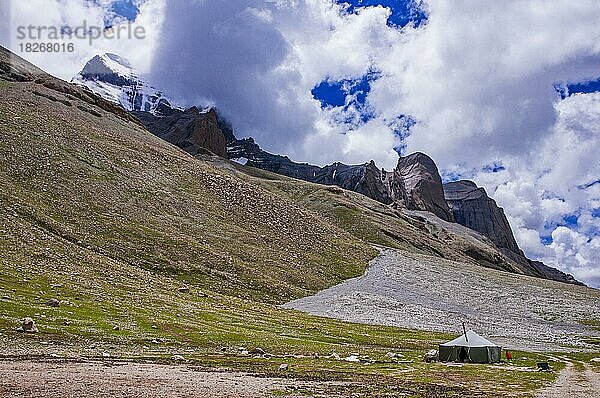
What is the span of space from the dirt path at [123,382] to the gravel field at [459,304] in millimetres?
68173

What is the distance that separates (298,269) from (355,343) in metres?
63.7

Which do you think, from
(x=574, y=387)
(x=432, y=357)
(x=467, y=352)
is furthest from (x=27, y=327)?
(x=467, y=352)

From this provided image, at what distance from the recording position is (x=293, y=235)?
160 m

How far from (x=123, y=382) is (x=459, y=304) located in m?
115

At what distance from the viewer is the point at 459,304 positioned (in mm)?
132000

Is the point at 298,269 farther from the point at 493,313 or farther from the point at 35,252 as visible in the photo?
the point at 35,252

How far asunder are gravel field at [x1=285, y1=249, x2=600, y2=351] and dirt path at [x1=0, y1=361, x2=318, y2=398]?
68.2 m

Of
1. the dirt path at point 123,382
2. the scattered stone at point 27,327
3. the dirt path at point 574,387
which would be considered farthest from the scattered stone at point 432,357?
the scattered stone at point 27,327

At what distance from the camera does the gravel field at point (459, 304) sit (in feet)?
345

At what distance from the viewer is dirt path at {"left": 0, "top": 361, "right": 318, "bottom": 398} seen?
24.5 meters

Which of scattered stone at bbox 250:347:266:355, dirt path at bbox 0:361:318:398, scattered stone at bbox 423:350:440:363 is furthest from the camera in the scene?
scattered stone at bbox 423:350:440:363

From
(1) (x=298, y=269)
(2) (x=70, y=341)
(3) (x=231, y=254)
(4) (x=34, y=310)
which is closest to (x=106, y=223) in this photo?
(3) (x=231, y=254)

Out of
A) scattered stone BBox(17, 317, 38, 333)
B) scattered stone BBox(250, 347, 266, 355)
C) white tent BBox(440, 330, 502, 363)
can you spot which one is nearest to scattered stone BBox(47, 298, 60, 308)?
scattered stone BBox(17, 317, 38, 333)

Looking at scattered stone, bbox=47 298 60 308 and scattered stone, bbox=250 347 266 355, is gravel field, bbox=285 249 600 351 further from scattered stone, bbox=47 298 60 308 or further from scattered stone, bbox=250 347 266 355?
scattered stone, bbox=47 298 60 308
